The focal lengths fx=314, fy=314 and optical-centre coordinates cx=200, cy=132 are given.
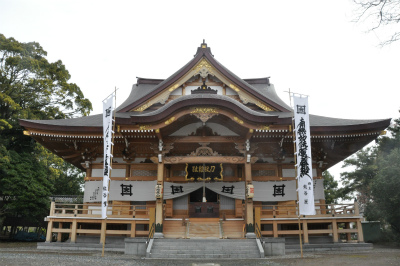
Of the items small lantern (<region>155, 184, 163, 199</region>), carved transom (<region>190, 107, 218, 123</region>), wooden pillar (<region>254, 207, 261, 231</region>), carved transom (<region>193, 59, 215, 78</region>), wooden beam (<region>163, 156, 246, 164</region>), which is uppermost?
carved transom (<region>193, 59, 215, 78</region>)

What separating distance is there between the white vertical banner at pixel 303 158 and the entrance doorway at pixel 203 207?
15.6 ft

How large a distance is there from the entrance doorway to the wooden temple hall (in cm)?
5

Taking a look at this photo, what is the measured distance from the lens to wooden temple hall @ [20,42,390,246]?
13.0m

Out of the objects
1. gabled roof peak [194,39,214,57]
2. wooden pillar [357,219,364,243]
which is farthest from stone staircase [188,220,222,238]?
gabled roof peak [194,39,214,57]

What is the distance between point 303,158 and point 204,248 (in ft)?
15.9

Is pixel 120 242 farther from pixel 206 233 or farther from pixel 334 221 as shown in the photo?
pixel 334 221

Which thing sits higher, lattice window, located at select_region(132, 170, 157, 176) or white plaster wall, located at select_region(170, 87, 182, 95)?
white plaster wall, located at select_region(170, 87, 182, 95)

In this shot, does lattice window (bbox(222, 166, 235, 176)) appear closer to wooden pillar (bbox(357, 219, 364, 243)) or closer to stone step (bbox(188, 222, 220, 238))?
stone step (bbox(188, 222, 220, 238))

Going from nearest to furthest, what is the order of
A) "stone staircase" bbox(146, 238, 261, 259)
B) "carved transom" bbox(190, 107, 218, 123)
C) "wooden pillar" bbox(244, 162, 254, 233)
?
Result: "stone staircase" bbox(146, 238, 261, 259) → "wooden pillar" bbox(244, 162, 254, 233) → "carved transom" bbox(190, 107, 218, 123)

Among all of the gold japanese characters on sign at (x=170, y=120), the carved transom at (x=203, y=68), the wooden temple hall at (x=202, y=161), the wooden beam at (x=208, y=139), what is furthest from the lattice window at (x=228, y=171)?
the carved transom at (x=203, y=68)

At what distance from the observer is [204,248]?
432 inches

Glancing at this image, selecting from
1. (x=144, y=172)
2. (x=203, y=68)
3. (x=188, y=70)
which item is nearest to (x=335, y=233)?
(x=144, y=172)

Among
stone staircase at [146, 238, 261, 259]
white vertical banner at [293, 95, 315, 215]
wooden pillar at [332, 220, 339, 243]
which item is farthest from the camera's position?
wooden pillar at [332, 220, 339, 243]

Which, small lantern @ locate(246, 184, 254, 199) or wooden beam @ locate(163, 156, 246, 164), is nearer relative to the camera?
small lantern @ locate(246, 184, 254, 199)
